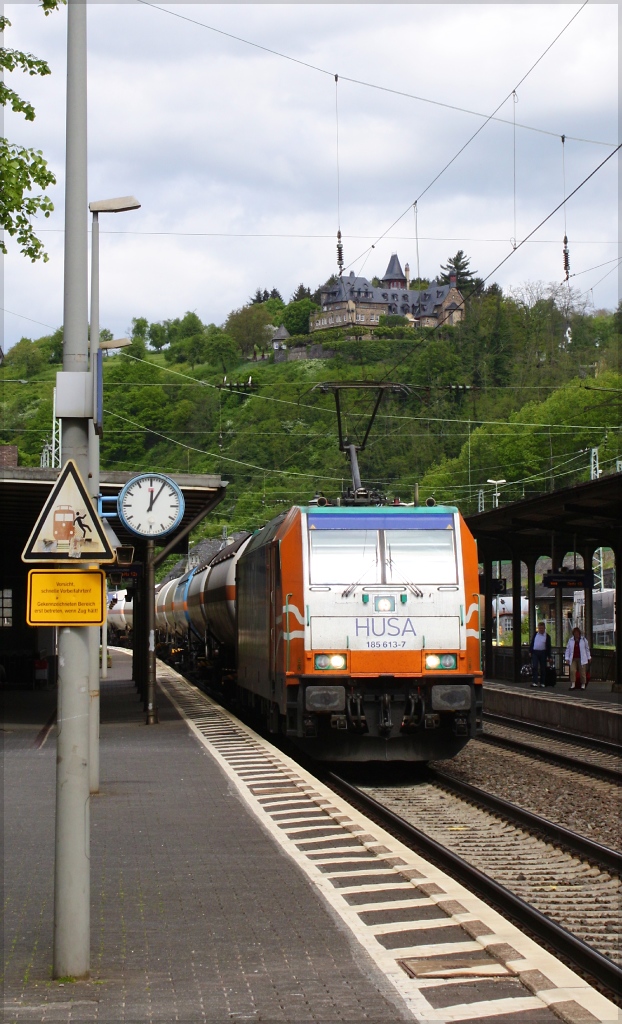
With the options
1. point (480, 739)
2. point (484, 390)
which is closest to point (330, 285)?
point (484, 390)

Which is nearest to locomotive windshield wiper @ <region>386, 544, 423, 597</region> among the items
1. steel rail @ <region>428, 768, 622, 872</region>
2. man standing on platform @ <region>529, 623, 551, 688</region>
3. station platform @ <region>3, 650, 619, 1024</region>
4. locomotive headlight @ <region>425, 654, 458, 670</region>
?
locomotive headlight @ <region>425, 654, 458, 670</region>

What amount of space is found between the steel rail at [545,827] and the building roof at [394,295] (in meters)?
154

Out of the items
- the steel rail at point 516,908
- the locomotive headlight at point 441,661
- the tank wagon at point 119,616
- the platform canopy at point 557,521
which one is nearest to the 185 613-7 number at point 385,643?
the locomotive headlight at point 441,661

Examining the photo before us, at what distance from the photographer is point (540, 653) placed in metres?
30.3

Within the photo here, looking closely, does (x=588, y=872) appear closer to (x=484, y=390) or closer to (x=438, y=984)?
(x=438, y=984)

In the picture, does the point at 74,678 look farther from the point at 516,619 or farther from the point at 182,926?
the point at 516,619

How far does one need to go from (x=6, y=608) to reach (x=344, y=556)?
74.7 ft

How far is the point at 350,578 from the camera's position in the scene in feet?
47.0

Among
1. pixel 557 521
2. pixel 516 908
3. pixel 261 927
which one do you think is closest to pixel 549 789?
pixel 516 908

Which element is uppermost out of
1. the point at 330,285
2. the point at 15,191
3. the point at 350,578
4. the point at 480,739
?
the point at 330,285

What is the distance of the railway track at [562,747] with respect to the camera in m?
16.2

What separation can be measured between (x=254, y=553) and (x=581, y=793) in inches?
255

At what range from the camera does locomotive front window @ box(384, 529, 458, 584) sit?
1441 centimetres

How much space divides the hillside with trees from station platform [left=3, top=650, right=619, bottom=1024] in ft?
154
